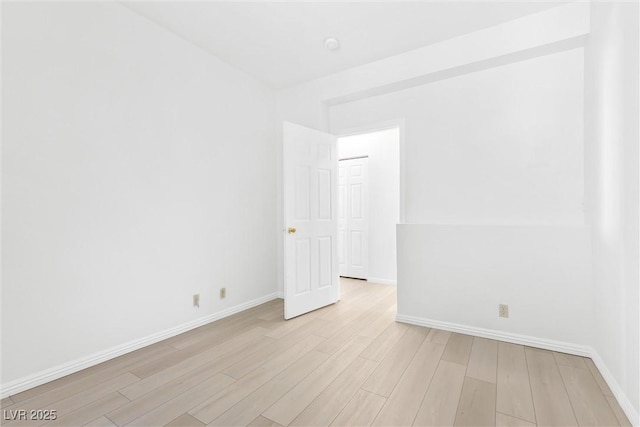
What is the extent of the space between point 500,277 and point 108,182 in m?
3.26

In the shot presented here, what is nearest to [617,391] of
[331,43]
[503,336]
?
[503,336]

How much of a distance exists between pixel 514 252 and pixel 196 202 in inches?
113

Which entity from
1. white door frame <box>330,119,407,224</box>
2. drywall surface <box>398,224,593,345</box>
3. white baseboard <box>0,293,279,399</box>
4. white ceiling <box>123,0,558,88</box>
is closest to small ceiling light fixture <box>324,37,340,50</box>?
white ceiling <box>123,0,558,88</box>

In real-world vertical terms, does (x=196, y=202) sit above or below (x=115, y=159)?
below

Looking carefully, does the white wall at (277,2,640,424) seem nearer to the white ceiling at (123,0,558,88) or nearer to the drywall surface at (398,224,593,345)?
the drywall surface at (398,224,593,345)

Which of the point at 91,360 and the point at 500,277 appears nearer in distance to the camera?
the point at 91,360

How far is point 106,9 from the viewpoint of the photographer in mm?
2266

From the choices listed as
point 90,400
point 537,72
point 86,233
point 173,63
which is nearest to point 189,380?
point 90,400

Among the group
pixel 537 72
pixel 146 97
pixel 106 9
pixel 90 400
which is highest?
pixel 106 9

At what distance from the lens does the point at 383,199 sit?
484 centimetres

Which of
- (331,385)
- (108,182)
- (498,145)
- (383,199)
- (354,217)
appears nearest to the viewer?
(331,385)

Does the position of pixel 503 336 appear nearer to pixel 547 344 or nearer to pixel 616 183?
pixel 547 344

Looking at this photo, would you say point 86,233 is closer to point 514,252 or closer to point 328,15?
point 328,15

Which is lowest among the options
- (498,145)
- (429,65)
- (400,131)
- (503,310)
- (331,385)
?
(331,385)
